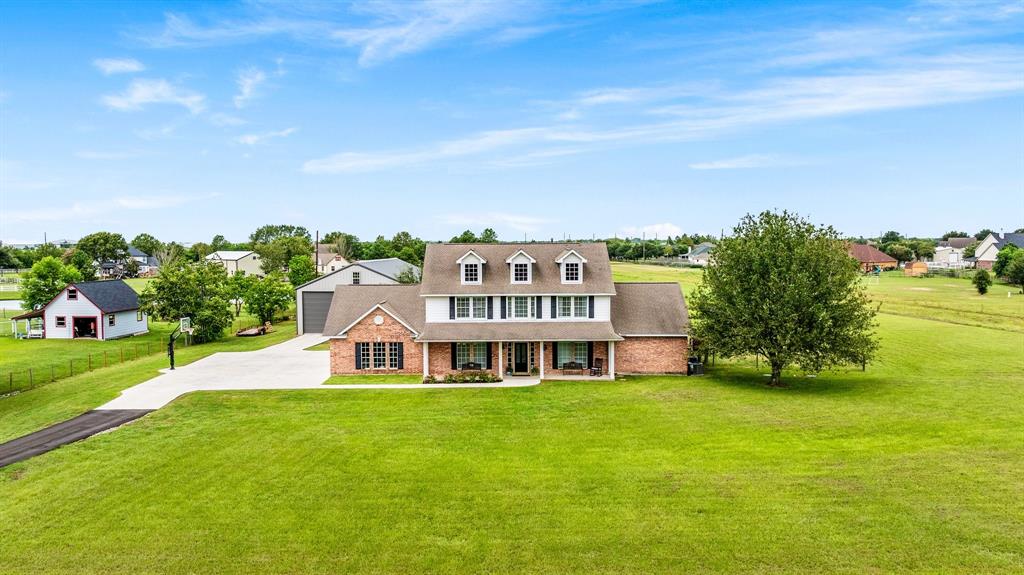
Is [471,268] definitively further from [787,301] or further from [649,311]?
[787,301]

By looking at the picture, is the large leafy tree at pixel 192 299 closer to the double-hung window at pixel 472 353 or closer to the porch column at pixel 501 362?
the double-hung window at pixel 472 353

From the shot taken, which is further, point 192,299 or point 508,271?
point 192,299

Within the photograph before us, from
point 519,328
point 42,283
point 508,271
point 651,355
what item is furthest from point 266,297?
point 651,355

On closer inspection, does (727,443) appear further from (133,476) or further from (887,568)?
(133,476)

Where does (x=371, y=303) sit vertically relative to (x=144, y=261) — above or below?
below

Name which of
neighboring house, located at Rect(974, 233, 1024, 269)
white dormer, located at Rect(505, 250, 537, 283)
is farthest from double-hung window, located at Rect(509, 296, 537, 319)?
neighboring house, located at Rect(974, 233, 1024, 269)

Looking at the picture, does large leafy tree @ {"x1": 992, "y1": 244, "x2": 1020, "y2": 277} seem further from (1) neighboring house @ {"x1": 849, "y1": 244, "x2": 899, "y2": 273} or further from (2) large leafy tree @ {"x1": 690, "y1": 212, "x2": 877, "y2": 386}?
(2) large leafy tree @ {"x1": 690, "y1": 212, "x2": 877, "y2": 386}

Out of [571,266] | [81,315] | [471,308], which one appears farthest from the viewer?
[81,315]
